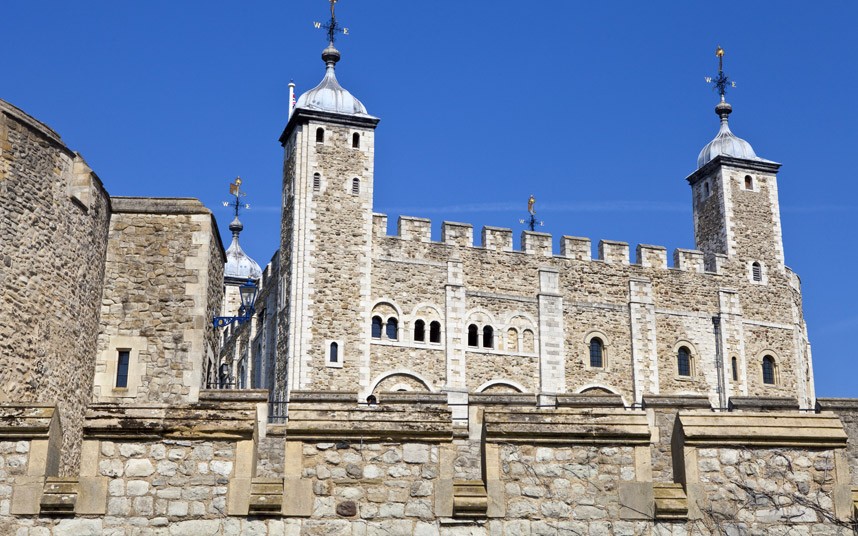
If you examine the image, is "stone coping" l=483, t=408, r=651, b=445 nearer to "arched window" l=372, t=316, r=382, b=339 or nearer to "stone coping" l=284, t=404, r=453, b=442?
"stone coping" l=284, t=404, r=453, b=442

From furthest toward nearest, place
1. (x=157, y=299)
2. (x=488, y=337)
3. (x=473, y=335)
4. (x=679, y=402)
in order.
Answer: (x=488, y=337)
(x=473, y=335)
(x=679, y=402)
(x=157, y=299)

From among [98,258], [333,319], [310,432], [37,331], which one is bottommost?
[310,432]

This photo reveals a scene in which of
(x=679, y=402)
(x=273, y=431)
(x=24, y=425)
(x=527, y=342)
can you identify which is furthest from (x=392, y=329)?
(x=24, y=425)

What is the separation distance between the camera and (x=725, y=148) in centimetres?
4625

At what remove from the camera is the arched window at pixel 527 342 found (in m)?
39.8

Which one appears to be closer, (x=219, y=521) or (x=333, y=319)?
(x=219, y=521)

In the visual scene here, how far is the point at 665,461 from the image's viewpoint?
1839cm

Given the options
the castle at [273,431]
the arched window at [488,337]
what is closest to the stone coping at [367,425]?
the castle at [273,431]

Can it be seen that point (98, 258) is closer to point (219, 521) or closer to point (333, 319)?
point (219, 521)

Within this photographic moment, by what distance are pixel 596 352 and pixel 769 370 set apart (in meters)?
6.49

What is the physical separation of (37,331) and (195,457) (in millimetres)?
5422

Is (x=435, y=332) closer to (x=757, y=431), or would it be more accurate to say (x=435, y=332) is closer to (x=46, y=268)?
(x=46, y=268)

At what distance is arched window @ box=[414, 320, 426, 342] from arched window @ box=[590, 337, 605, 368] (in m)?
5.73

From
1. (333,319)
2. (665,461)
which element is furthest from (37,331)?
(333,319)
